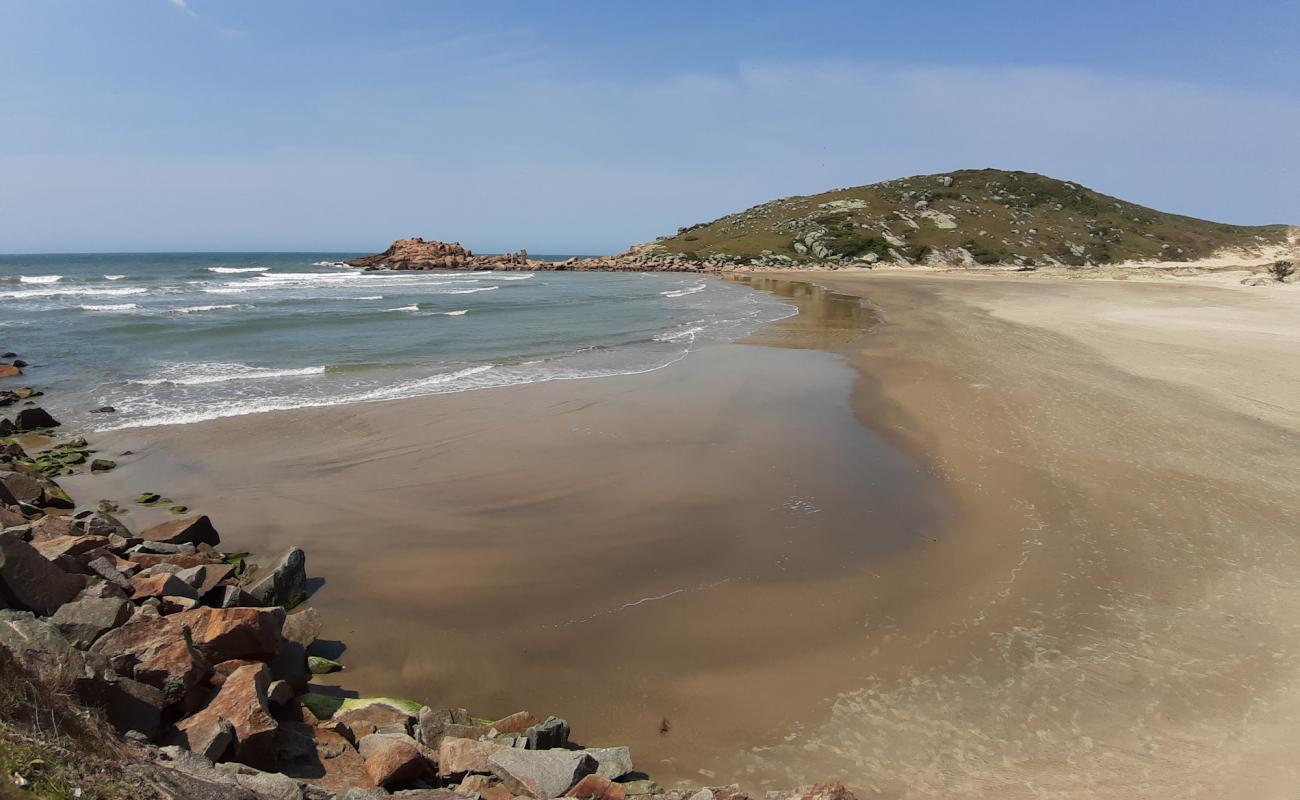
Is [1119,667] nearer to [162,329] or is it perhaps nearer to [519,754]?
[519,754]

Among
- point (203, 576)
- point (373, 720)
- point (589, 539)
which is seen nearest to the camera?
point (373, 720)

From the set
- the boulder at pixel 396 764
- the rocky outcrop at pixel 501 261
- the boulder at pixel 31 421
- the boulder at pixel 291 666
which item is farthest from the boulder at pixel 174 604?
the rocky outcrop at pixel 501 261

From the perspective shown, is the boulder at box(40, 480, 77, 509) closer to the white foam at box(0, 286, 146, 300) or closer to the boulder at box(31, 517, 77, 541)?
the boulder at box(31, 517, 77, 541)

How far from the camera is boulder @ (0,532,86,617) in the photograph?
5152 mm

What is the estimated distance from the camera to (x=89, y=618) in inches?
200

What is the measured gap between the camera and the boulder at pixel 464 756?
14.5ft

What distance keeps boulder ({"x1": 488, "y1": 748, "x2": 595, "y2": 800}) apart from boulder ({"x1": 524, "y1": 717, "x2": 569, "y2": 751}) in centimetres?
25

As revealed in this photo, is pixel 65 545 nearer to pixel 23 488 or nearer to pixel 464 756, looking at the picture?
pixel 23 488

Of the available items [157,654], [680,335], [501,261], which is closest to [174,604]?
[157,654]

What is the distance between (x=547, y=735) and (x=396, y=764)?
1060 mm

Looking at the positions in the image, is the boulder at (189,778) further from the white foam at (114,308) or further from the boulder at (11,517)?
the white foam at (114,308)

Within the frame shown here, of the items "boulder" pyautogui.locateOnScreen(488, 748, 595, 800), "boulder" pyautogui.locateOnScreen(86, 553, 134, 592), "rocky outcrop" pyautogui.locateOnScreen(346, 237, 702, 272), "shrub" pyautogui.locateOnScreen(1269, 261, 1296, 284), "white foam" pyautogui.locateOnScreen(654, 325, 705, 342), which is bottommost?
"boulder" pyautogui.locateOnScreen(488, 748, 595, 800)

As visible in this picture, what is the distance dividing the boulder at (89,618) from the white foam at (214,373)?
48.1 ft

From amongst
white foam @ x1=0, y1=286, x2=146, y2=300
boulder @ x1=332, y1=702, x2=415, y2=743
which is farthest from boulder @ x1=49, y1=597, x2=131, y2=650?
white foam @ x1=0, y1=286, x2=146, y2=300
